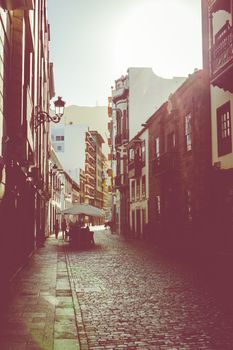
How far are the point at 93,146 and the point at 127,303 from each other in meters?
97.9

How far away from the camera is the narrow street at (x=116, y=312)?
20.6 ft

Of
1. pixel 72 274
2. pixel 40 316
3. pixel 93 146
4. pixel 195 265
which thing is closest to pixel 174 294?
pixel 40 316

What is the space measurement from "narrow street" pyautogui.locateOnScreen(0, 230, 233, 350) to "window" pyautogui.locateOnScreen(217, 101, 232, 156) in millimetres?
6314

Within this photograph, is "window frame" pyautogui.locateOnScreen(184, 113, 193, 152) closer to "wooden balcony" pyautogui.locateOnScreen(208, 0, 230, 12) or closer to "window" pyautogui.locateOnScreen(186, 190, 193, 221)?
"window" pyautogui.locateOnScreen(186, 190, 193, 221)

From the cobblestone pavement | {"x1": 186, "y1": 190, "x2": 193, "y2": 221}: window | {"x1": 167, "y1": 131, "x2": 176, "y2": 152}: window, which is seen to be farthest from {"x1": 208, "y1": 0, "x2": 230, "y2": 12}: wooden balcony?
{"x1": 167, "y1": 131, "x2": 176, "y2": 152}: window

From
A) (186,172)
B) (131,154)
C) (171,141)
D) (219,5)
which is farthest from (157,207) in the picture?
(219,5)

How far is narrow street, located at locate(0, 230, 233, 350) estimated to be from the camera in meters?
6.27

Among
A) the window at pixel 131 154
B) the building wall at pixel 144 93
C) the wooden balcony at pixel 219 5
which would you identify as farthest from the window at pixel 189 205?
the building wall at pixel 144 93

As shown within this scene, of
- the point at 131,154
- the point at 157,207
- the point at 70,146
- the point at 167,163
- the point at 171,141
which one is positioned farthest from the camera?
the point at 70,146

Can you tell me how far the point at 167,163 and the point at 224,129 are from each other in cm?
886

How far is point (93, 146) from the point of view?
107 meters

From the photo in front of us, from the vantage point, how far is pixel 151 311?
27.3ft

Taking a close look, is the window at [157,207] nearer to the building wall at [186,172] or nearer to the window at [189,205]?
the building wall at [186,172]

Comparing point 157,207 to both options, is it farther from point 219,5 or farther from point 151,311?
point 151,311
